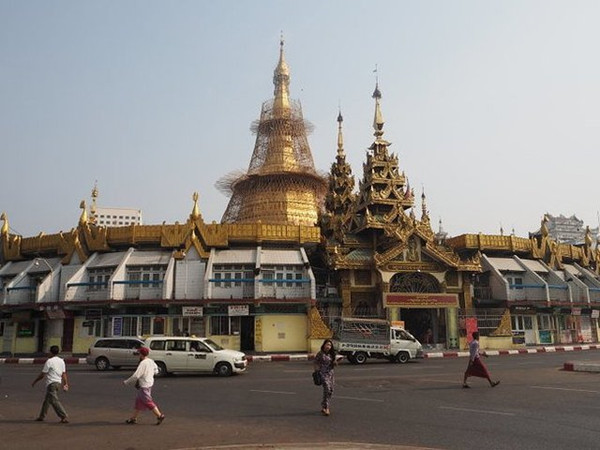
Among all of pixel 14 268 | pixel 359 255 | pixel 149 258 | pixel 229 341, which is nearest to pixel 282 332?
pixel 229 341

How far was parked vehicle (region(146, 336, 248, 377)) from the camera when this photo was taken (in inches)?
760

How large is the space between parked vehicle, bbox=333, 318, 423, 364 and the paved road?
6.79 meters

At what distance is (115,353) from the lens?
74.4ft

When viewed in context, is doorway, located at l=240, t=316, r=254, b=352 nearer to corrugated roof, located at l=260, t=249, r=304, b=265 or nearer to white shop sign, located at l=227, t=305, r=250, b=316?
white shop sign, located at l=227, t=305, r=250, b=316

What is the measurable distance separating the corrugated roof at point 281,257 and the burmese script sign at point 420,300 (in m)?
6.39

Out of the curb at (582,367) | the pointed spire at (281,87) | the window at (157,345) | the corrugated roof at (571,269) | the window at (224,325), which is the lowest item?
the curb at (582,367)

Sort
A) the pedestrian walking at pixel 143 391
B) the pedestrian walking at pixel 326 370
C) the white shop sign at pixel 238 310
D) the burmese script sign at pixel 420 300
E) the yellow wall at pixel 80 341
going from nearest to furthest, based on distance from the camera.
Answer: the pedestrian walking at pixel 143 391
the pedestrian walking at pixel 326 370
the white shop sign at pixel 238 310
the yellow wall at pixel 80 341
the burmese script sign at pixel 420 300

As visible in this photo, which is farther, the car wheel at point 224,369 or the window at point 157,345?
the window at point 157,345

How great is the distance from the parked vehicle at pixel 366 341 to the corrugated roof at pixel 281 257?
31.3 feet

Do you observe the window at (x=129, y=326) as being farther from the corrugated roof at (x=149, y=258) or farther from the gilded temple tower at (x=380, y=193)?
the gilded temple tower at (x=380, y=193)

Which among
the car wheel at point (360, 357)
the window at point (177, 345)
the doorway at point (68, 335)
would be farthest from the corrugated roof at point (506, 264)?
the doorway at point (68, 335)

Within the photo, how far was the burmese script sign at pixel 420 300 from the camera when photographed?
33.7m

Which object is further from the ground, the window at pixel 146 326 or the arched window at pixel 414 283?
the arched window at pixel 414 283

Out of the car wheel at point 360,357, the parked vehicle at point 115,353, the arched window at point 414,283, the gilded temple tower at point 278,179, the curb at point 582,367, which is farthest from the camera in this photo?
the gilded temple tower at point 278,179
